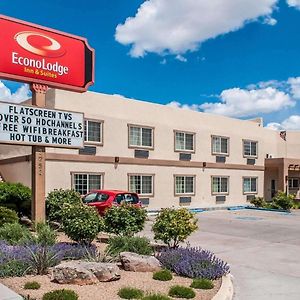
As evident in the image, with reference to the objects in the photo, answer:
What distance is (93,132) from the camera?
23469mm

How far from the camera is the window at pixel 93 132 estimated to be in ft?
75.7

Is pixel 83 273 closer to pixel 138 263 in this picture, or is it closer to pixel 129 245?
pixel 138 263

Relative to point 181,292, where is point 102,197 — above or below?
above

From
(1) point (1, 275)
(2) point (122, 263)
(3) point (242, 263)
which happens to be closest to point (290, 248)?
(3) point (242, 263)

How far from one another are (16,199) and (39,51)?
683 centimetres

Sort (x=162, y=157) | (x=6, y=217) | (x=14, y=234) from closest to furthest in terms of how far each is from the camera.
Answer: (x=14, y=234), (x=6, y=217), (x=162, y=157)

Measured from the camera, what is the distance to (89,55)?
15.8m

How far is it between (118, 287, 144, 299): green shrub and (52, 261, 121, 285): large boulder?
0.77m

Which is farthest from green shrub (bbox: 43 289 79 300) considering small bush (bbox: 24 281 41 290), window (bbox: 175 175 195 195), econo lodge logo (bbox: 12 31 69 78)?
window (bbox: 175 175 195 195)

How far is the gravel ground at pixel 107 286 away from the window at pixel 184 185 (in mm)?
20072

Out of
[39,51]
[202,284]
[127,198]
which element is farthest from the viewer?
[127,198]

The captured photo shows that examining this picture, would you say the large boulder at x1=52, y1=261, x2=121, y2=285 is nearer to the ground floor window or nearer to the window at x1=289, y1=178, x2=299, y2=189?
the ground floor window

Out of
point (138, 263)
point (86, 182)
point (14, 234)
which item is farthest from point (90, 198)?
point (138, 263)

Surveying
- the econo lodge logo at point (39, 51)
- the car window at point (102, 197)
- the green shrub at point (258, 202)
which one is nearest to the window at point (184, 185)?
the green shrub at point (258, 202)
